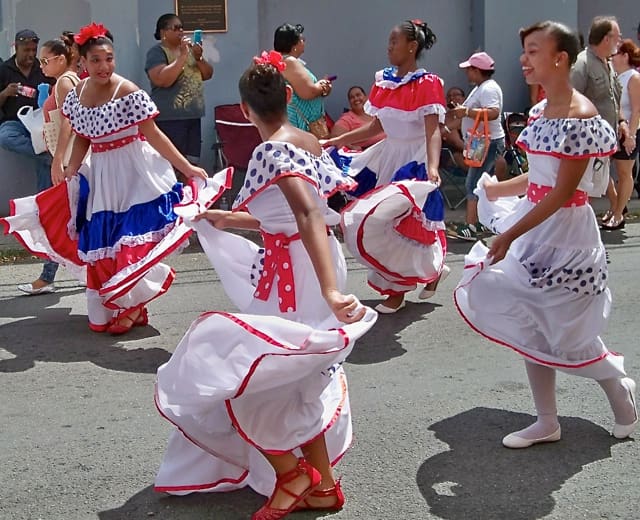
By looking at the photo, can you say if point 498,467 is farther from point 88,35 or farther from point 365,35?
point 365,35

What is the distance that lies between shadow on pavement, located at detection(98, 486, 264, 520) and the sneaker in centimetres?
601

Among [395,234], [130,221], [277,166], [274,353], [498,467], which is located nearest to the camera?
[274,353]

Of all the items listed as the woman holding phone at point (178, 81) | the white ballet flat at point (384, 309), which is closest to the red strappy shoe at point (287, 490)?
the white ballet flat at point (384, 309)

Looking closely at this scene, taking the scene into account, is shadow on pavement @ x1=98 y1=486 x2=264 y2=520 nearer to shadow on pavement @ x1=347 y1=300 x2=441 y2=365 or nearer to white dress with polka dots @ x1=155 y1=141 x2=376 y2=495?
white dress with polka dots @ x1=155 y1=141 x2=376 y2=495

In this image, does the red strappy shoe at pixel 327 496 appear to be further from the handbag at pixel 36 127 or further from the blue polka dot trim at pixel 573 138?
the handbag at pixel 36 127

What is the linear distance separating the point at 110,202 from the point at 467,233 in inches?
170

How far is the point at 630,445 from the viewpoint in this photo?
456 cm

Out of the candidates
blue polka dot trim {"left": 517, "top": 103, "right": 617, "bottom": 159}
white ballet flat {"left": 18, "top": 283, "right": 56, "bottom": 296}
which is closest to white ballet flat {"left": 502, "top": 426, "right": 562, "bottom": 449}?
blue polka dot trim {"left": 517, "top": 103, "right": 617, "bottom": 159}

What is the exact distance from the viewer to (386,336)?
6508 mm

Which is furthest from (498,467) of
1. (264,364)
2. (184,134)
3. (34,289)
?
(184,134)

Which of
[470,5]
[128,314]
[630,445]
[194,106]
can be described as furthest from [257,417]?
[470,5]

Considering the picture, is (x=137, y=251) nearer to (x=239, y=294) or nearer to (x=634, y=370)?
(x=239, y=294)

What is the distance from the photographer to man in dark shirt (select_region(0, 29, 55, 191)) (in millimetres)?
9805

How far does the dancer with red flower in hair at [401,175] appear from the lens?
253 inches
